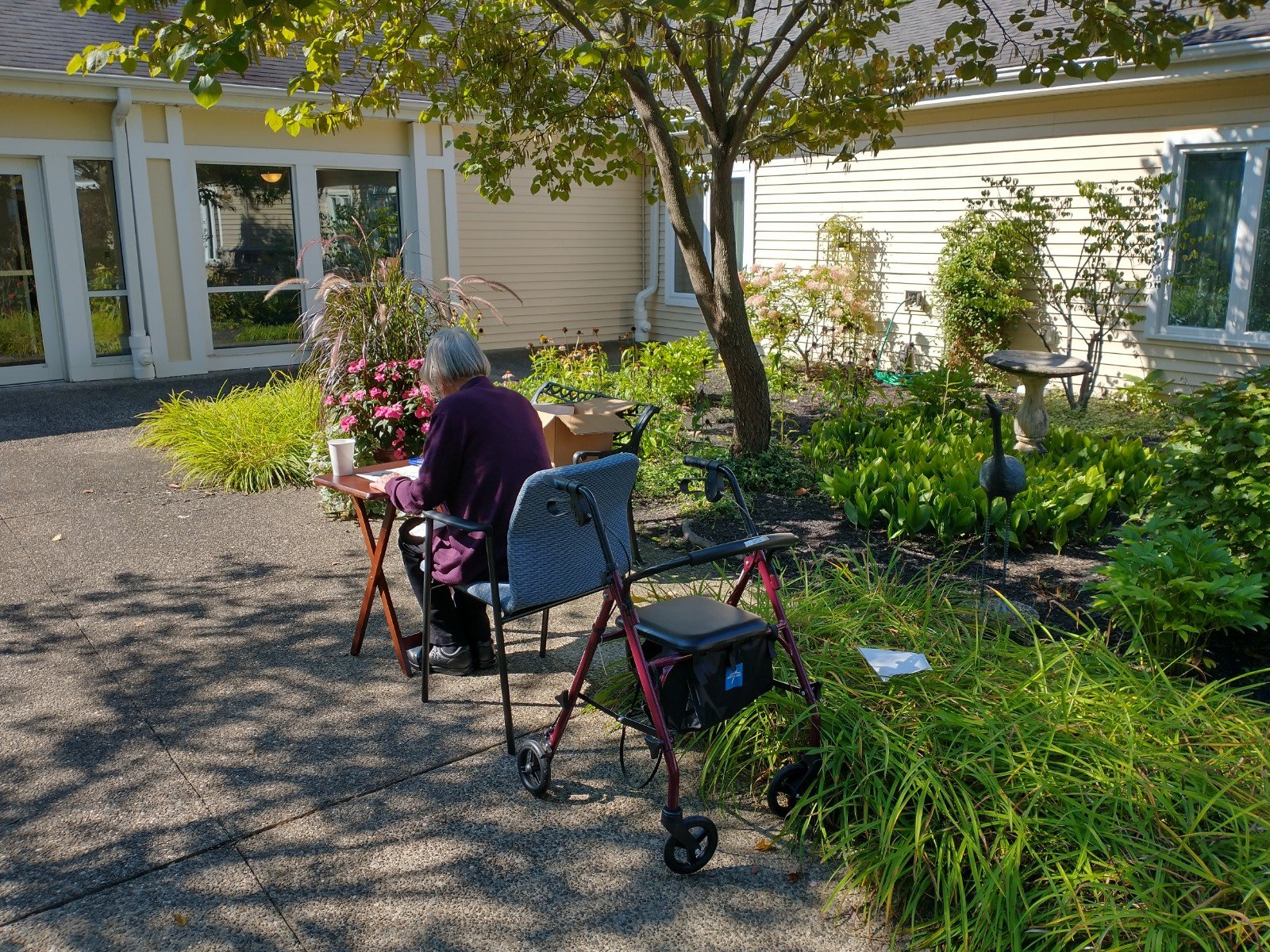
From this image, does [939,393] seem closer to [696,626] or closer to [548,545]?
[548,545]

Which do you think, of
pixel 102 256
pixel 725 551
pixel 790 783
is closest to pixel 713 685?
pixel 725 551

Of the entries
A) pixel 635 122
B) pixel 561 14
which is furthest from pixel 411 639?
pixel 635 122

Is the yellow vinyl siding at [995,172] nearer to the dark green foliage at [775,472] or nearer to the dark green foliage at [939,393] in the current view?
the dark green foliage at [939,393]

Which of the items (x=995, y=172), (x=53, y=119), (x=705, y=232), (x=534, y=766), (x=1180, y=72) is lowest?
(x=534, y=766)

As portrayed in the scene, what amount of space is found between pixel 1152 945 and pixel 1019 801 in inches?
22.5

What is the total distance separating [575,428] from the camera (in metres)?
5.71

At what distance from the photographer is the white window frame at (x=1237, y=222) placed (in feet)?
29.2

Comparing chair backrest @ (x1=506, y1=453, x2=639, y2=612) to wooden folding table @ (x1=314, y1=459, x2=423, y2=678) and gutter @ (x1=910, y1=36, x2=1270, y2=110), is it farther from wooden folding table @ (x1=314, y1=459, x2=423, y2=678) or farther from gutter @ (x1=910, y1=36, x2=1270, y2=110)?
gutter @ (x1=910, y1=36, x2=1270, y2=110)

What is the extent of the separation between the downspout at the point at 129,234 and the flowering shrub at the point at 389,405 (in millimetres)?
5543

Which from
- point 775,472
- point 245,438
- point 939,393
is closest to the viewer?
point 775,472

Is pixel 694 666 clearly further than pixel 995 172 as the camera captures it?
No

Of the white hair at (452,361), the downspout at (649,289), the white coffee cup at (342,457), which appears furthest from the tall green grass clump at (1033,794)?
the downspout at (649,289)

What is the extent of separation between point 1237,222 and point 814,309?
426cm

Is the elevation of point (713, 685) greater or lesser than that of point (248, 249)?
lesser
